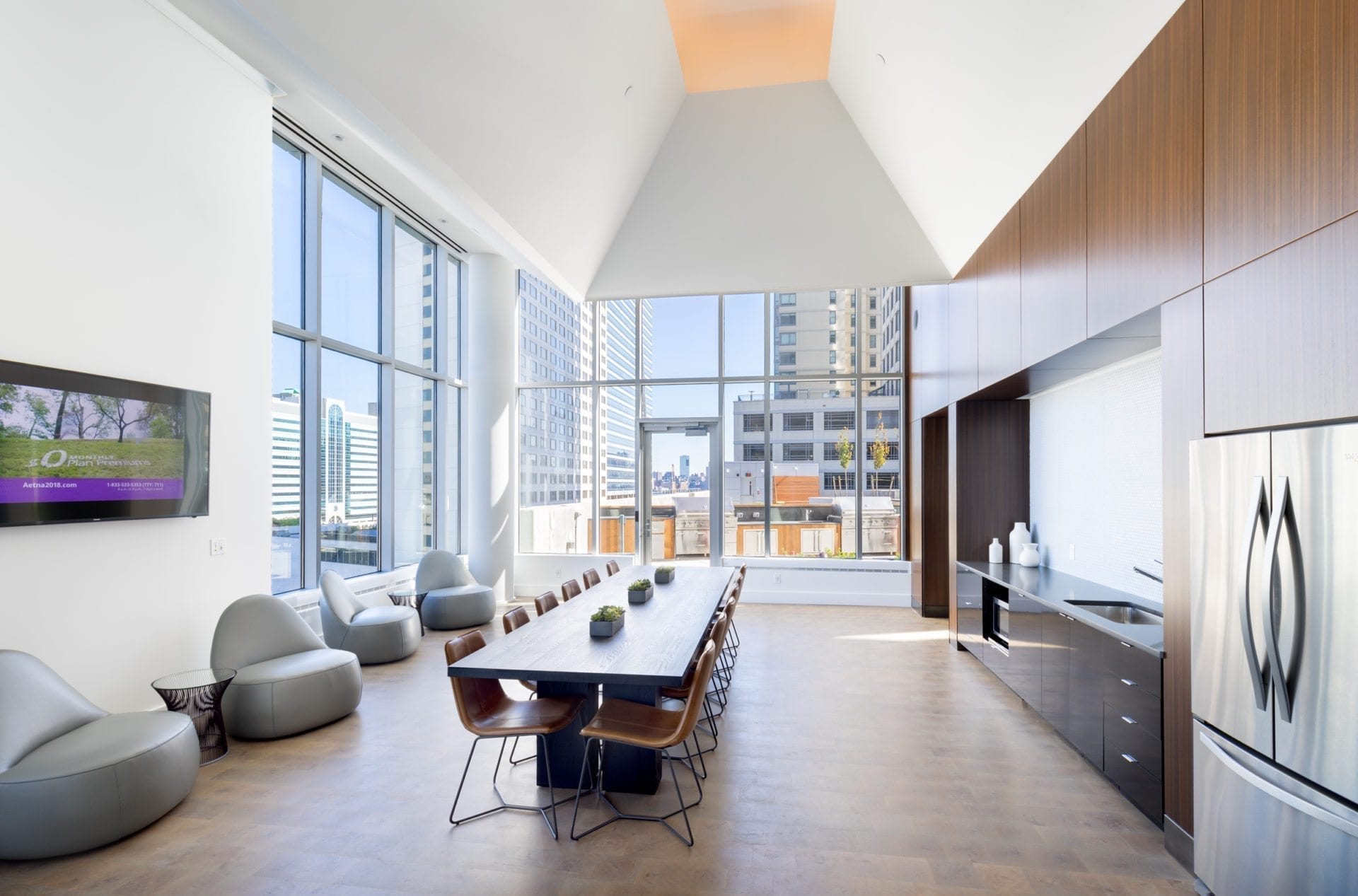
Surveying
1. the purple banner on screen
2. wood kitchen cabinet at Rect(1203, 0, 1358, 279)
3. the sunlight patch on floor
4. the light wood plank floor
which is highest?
wood kitchen cabinet at Rect(1203, 0, 1358, 279)

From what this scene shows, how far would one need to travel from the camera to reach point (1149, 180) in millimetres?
2918

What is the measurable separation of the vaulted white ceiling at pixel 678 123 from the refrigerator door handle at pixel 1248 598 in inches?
82.6

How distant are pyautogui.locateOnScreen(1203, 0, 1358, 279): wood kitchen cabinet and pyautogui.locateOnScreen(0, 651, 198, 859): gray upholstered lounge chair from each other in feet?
16.6

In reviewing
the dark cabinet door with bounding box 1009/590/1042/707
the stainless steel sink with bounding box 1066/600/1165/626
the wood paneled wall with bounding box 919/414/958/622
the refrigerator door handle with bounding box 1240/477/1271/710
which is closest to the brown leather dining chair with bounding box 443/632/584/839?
the refrigerator door handle with bounding box 1240/477/1271/710

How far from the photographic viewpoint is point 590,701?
3574 mm

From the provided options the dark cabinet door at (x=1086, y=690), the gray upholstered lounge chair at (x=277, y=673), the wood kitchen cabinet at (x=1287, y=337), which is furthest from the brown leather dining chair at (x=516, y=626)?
the wood kitchen cabinet at (x=1287, y=337)

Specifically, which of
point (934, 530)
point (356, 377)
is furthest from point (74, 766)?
point (934, 530)

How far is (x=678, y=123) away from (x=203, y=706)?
18.3 ft

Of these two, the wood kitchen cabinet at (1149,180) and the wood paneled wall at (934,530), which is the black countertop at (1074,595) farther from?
the wood paneled wall at (934,530)

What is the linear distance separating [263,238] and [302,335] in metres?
1.01

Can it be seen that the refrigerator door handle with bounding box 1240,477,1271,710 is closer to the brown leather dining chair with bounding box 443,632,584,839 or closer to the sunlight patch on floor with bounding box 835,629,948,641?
the brown leather dining chair with bounding box 443,632,584,839

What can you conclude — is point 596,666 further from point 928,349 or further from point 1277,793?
point 928,349

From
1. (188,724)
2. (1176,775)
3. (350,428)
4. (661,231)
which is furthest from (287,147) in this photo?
(1176,775)

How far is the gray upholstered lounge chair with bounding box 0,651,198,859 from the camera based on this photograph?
8.95 feet
